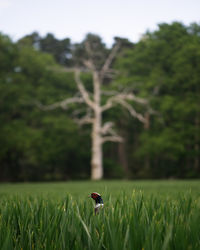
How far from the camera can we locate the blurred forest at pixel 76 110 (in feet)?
69.4

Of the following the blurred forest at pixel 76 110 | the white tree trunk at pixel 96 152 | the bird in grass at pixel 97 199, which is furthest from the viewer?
the white tree trunk at pixel 96 152

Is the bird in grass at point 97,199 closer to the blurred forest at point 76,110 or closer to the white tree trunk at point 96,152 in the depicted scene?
the blurred forest at point 76,110

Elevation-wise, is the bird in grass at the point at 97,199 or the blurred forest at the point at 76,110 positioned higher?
the blurred forest at the point at 76,110

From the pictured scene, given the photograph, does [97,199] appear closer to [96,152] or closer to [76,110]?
[96,152]

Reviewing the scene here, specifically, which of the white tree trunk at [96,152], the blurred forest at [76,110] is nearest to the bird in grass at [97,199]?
the blurred forest at [76,110]

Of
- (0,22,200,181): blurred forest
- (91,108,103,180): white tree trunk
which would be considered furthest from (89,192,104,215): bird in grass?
(91,108,103,180): white tree trunk

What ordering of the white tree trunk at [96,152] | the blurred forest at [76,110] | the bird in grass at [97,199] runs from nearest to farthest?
the bird in grass at [97,199]
the blurred forest at [76,110]
the white tree trunk at [96,152]

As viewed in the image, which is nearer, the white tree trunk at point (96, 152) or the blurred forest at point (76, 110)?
the blurred forest at point (76, 110)

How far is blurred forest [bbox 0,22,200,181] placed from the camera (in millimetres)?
21156

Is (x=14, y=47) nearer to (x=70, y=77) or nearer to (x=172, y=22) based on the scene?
(x=70, y=77)

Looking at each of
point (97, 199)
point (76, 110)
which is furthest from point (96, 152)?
point (97, 199)

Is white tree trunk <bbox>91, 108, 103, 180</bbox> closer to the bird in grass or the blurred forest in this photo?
the blurred forest

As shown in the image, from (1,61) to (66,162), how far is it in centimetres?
955

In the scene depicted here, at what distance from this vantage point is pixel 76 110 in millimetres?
23875
